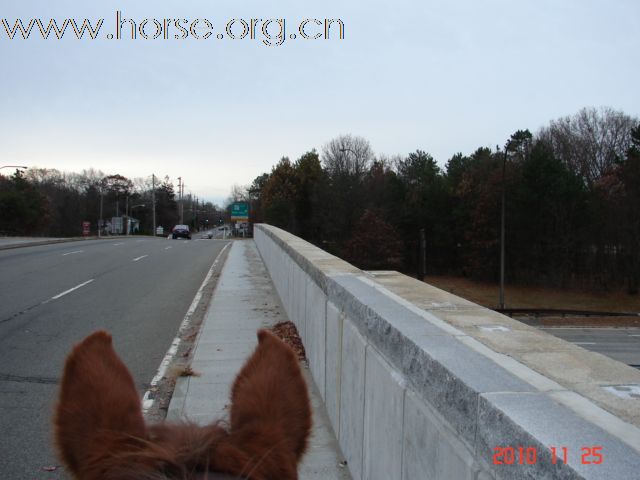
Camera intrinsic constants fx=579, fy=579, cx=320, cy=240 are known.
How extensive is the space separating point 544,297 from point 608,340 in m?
26.5

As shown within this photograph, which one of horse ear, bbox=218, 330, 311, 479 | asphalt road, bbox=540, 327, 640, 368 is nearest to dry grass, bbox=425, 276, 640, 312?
asphalt road, bbox=540, 327, 640, 368

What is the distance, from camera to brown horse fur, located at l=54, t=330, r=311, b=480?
4.70ft

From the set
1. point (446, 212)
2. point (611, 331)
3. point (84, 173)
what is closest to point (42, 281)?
point (611, 331)

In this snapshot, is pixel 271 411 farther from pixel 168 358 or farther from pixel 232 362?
pixel 168 358

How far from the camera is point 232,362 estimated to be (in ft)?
25.3

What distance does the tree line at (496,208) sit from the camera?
5662 cm

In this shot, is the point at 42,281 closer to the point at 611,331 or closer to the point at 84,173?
the point at 611,331

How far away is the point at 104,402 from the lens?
173 centimetres

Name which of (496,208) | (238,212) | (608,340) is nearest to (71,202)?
(238,212)

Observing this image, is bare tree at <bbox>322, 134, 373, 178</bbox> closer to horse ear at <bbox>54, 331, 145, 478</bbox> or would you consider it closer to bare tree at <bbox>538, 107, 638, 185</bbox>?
bare tree at <bbox>538, 107, 638, 185</bbox>

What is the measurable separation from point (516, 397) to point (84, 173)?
131 metres
